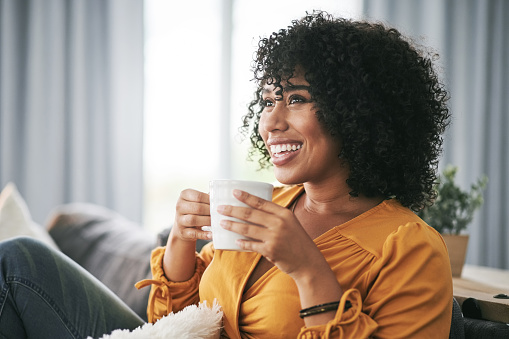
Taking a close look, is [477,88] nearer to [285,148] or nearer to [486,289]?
[486,289]

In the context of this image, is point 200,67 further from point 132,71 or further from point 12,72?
point 12,72

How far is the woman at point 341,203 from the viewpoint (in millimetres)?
891

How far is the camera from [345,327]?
2.78 feet

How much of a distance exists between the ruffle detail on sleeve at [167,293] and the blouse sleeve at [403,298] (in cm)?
43

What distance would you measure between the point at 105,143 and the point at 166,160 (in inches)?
14.9

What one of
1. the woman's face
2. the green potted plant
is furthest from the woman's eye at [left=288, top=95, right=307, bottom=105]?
the green potted plant

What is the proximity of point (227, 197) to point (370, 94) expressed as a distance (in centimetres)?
42

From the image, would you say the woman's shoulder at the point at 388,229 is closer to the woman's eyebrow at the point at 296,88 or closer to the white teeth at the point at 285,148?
the white teeth at the point at 285,148

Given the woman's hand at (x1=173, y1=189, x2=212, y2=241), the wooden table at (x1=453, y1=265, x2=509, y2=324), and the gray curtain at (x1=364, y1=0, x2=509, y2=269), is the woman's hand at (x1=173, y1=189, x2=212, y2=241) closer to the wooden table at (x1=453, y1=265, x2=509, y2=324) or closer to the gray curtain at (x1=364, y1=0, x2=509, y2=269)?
the wooden table at (x1=453, y1=265, x2=509, y2=324)

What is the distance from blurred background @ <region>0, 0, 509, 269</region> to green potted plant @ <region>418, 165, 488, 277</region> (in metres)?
0.91

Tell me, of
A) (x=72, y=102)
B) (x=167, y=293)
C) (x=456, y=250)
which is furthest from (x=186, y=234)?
(x=72, y=102)

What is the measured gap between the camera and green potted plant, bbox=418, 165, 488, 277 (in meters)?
1.51

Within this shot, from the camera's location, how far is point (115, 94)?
2791mm

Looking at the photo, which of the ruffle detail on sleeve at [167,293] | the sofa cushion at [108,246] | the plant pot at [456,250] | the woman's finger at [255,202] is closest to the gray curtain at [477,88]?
the plant pot at [456,250]
